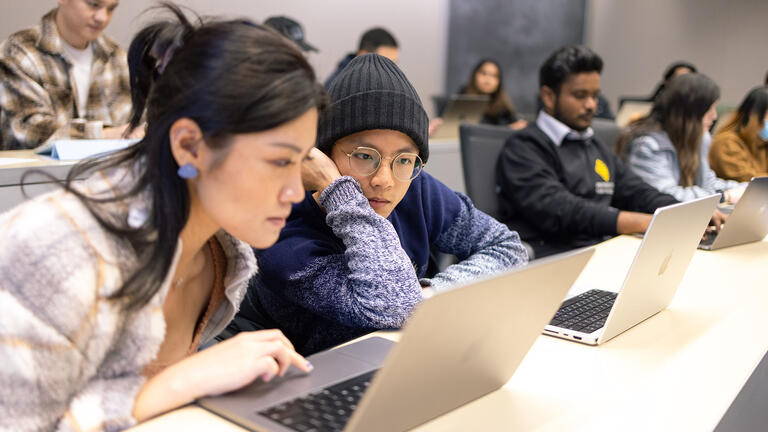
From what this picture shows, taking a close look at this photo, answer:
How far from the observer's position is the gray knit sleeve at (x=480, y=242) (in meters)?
1.45

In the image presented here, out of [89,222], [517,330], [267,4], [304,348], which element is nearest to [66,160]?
[304,348]

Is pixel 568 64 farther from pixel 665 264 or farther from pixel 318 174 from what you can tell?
pixel 318 174

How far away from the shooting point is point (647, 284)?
115 cm

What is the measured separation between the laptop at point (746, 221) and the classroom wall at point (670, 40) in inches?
227

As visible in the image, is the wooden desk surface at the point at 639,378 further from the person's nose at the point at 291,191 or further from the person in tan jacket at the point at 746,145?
the person in tan jacket at the point at 746,145

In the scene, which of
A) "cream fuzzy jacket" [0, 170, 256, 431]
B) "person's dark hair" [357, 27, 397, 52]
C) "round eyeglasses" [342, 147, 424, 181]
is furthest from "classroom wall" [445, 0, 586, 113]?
"cream fuzzy jacket" [0, 170, 256, 431]

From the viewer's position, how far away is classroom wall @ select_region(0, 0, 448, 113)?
3676mm

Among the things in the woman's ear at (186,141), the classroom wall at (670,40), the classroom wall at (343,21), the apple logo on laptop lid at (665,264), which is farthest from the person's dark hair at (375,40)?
the classroom wall at (670,40)

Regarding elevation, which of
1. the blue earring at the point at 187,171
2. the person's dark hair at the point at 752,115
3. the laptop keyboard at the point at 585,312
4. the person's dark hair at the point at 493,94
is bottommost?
the person's dark hair at the point at 493,94

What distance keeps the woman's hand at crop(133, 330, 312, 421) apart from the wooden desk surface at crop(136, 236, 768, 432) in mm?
20

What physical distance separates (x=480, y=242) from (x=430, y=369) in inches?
32.5

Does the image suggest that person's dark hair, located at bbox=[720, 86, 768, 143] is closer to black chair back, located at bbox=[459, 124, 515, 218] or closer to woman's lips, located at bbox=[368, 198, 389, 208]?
black chair back, located at bbox=[459, 124, 515, 218]

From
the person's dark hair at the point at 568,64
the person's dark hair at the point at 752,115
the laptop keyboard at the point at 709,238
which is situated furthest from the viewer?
the person's dark hair at the point at 752,115

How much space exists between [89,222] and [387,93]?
2.13ft
